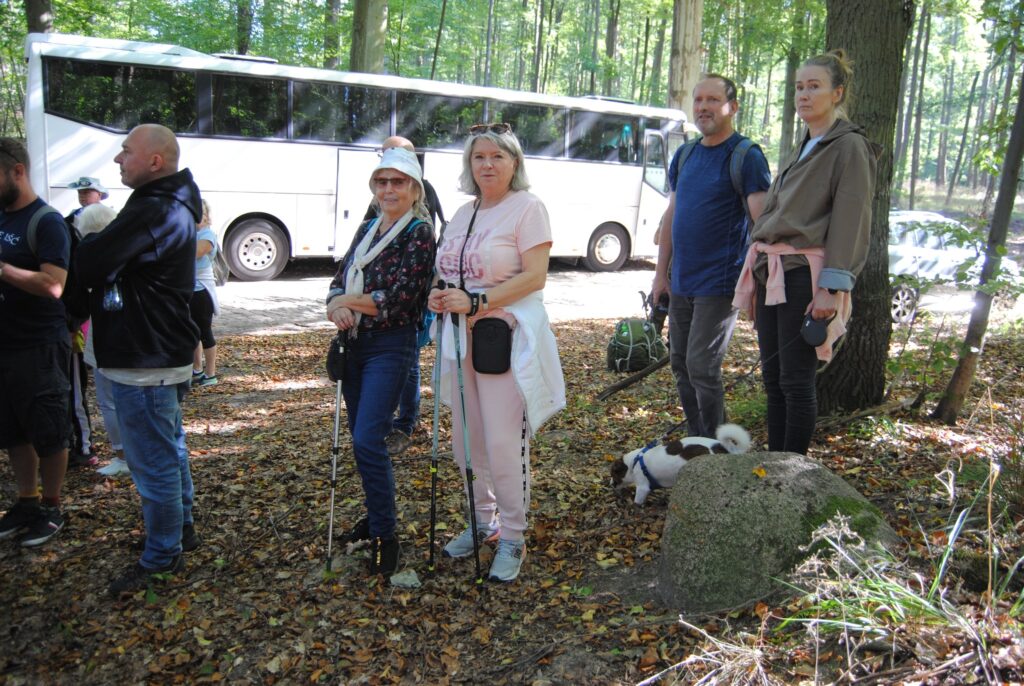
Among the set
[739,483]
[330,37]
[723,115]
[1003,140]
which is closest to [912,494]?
[739,483]

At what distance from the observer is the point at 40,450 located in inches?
150

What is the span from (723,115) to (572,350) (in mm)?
4743

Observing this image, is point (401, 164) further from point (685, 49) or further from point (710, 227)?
point (685, 49)

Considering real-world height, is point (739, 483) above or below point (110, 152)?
below

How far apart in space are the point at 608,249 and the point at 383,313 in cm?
1397

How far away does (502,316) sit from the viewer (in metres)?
3.25

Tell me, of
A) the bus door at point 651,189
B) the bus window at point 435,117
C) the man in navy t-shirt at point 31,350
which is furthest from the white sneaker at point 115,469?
the bus door at point 651,189

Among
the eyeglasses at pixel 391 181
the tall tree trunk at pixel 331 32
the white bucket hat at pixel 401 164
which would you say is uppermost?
the tall tree trunk at pixel 331 32

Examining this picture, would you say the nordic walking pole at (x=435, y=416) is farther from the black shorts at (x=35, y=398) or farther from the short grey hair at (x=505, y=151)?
the black shorts at (x=35, y=398)

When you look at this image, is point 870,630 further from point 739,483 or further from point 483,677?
point 483,677

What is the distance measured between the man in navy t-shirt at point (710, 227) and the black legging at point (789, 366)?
296mm

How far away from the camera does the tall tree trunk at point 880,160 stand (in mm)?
4555

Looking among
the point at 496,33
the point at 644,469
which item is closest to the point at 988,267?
the point at 644,469

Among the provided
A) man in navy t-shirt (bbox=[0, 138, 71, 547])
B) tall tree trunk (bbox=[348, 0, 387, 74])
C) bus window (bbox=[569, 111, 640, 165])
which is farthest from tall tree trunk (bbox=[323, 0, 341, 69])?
man in navy t-shirt (bbox=[0, 138, 71, 547])
